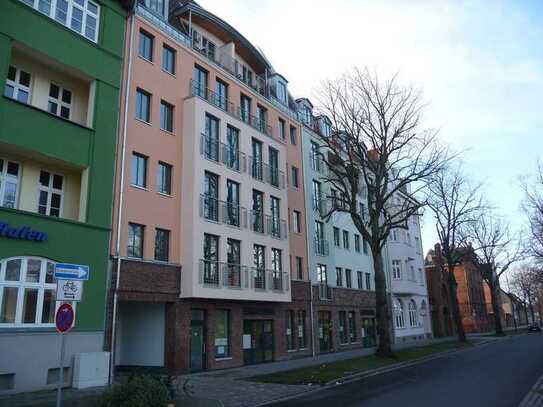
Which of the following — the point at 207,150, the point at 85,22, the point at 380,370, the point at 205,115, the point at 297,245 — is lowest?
the point at 380,370

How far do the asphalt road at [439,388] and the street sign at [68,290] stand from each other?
6143 millimetres

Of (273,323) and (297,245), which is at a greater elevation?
(297,245)

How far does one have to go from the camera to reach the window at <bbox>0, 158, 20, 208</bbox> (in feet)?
52.5

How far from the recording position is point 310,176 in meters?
34.6

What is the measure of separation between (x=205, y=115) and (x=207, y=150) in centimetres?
177

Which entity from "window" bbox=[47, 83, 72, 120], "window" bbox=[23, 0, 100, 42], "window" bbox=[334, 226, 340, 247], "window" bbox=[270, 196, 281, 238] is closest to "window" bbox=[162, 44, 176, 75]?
"window" bbox=[23, 0, 100, 42]

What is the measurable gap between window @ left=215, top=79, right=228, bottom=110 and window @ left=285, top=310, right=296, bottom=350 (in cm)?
1259

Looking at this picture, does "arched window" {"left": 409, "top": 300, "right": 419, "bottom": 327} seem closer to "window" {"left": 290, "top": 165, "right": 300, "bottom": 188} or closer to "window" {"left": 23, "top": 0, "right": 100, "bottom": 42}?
"window" {"left": 290, "top": 165, "right": 300, "bottom": 188}

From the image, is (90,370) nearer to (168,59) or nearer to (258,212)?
(258,212)

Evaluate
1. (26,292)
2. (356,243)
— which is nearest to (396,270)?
(356,243)

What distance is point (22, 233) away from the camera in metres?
14.9

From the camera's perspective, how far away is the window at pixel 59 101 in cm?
1811

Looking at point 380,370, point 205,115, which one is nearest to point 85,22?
point 205,115

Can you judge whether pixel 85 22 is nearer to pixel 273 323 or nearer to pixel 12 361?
pixel 12 361
